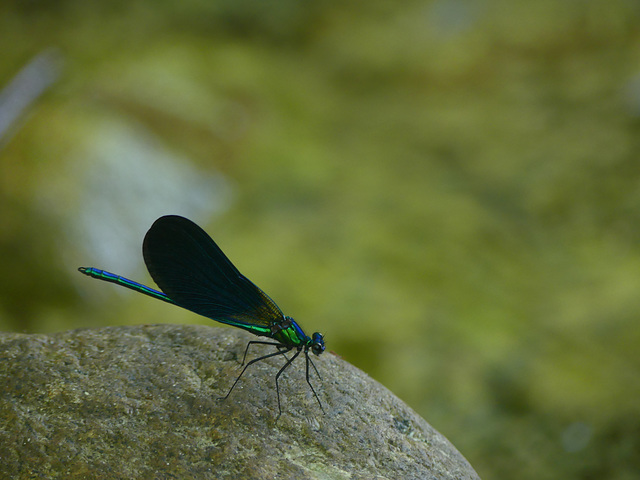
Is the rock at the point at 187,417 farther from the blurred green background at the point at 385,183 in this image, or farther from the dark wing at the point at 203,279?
the blurred green background at the point at 385,183

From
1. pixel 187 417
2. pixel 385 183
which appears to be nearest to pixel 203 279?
pixel 187 417

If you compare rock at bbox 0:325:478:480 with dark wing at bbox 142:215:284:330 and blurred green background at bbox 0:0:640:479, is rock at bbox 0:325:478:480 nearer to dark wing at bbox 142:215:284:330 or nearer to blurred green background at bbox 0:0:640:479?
dark wing at bbox 142:215:284:330

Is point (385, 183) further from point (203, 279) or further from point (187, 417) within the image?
point (187, 417)

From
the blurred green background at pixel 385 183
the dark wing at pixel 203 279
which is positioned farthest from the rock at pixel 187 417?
the blurred green background at pixel 385 183

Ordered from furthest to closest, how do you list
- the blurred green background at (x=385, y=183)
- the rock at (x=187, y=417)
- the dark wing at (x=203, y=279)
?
the blurred green background at (x=385, y=183) → the dark wing at (x=203, y=279) → the rock at (x=187, y=417)

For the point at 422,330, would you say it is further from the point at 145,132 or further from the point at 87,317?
the point at 145,132
